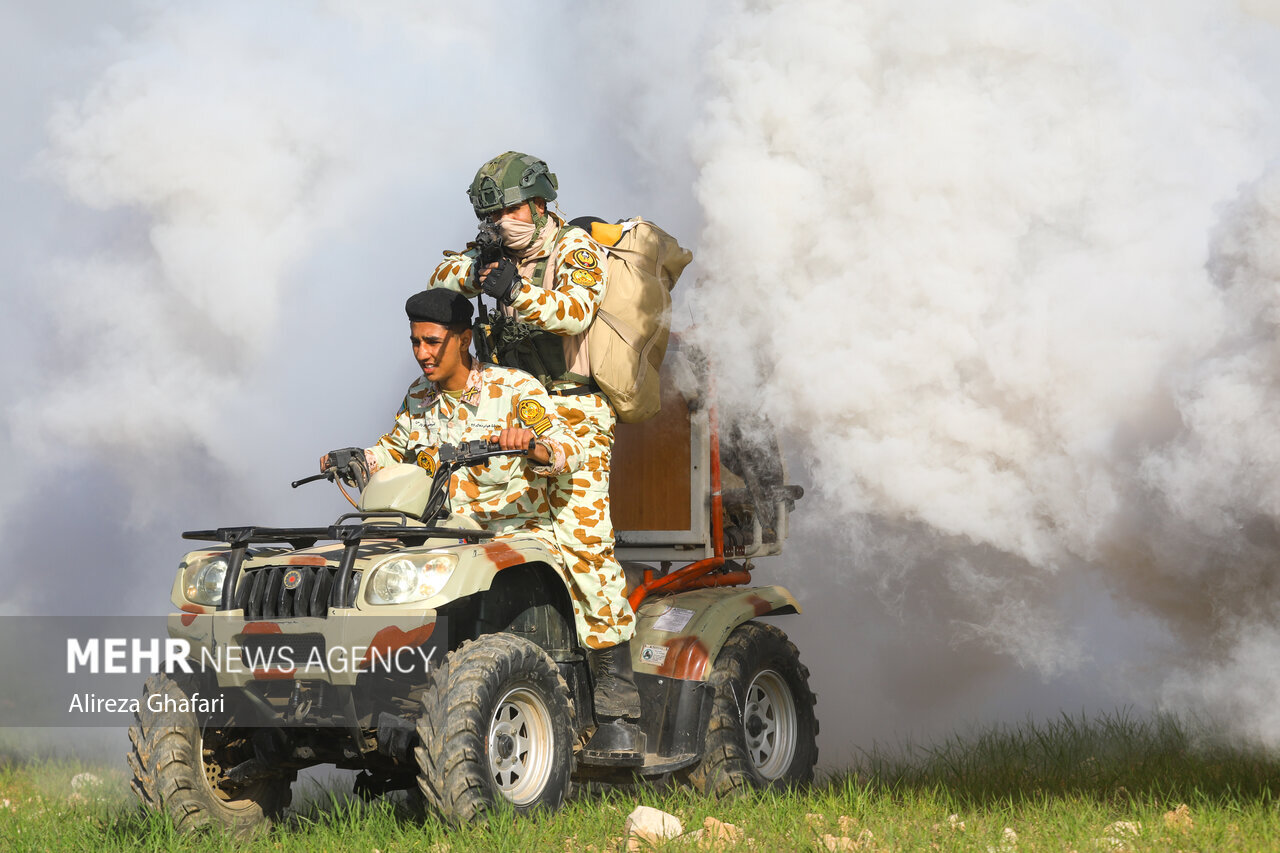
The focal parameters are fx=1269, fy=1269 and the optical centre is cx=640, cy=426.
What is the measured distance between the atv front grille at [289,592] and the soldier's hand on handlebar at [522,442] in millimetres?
821

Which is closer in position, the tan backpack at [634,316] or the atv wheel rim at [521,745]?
the atv wheel rim at [521,745]

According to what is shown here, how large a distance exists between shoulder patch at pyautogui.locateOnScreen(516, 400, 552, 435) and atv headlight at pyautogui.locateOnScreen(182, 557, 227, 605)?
136cm

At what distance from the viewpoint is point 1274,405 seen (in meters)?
4.63

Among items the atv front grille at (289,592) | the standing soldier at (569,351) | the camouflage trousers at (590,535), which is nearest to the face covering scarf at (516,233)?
the standing soldier at (569,351)

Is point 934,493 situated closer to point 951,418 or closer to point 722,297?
point 951,418

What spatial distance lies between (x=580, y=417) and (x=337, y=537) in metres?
1.47

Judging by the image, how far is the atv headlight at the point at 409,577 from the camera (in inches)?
183

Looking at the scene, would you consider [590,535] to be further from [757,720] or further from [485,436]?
[757,720]

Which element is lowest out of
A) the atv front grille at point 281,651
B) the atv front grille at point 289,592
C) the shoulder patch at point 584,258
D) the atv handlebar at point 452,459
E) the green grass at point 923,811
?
the green grass at point 923,811

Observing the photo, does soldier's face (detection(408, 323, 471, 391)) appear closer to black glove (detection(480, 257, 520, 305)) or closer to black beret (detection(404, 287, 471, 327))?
black beret (detection(404, 287, 471, 327))

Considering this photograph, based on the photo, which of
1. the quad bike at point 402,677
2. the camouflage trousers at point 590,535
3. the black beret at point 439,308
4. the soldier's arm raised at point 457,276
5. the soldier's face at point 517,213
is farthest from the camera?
the soldier's arm raised at point 457,276

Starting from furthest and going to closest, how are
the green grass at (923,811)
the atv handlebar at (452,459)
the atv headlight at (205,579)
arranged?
the atv handlebar at (452,459) < the atv headlight at (205,579) < the green grass at (923,811)

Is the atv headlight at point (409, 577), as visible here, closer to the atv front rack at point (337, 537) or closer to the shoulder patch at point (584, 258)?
the atv front rack at point (337, 537)

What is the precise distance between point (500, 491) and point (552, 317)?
812 millimetres
